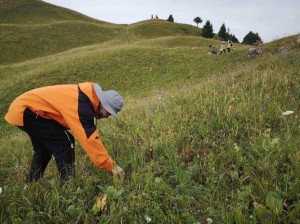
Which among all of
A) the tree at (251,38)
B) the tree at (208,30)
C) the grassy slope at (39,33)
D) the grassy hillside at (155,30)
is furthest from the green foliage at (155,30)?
the tree at (251,38)

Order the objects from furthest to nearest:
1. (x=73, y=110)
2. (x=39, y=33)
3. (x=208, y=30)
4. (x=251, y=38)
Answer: (x=251, y=38) → (x=208, y=30) → (x=39, y=33) → (x=73, y=110)

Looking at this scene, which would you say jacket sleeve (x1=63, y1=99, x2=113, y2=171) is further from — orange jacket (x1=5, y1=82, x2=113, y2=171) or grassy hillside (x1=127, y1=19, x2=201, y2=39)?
grassy hillside (x1=127, y1=19, x2=201, y2=39)

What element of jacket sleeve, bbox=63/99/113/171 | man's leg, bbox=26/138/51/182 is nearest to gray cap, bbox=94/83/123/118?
jacket sleeve, bbox=63/99/113/171

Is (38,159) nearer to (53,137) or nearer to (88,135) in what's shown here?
(53,137)

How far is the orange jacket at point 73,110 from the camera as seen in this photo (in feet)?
12.8

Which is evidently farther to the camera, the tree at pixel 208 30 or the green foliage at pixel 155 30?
the tree at pixel 208 30

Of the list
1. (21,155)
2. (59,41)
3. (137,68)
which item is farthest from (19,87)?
(59,41)

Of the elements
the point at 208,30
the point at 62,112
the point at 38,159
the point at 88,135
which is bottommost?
the point at 38,159

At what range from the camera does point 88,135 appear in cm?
389

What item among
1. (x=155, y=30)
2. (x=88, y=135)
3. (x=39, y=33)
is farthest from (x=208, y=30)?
(x=88, y=135)

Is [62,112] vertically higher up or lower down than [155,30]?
lower down

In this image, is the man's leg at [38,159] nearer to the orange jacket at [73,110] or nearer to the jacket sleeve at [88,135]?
the orange jacket at [73,110]

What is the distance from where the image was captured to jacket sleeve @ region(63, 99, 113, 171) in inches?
153

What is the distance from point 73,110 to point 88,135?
1.39 ft
